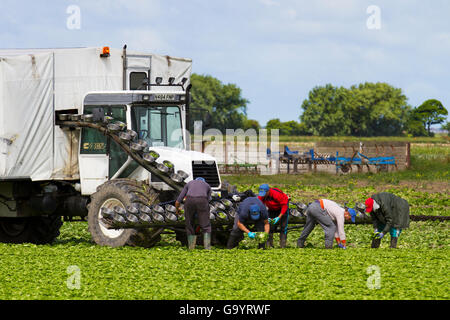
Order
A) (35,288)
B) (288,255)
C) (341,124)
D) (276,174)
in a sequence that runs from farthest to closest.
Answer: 1. (341,124)
2. (276,174)
3. (288,255)
4. (35,288)

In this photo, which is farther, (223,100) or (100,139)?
(223,100)

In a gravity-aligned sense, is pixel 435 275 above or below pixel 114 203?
below

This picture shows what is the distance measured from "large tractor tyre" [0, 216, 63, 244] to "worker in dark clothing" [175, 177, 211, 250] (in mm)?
4965

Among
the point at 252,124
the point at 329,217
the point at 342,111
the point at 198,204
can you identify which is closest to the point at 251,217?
the point at 198,204

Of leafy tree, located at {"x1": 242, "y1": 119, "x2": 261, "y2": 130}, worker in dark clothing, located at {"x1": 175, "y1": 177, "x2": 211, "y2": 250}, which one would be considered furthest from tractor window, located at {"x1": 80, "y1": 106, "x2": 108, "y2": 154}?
leafy tree, located at {"x1": 242, "y1": 119, "x2": 261, "y2": 130}

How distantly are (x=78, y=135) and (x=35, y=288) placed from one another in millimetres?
6212

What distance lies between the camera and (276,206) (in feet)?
49.9

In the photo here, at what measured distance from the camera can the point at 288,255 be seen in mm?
13906

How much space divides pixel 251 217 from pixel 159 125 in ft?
10.2

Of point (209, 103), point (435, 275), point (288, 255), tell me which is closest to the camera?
point (435, 275)

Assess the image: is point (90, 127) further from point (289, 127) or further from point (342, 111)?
point (289, 127)

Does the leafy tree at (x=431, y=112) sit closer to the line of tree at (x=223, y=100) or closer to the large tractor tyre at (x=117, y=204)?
the line of tree at (x=223, y=100)

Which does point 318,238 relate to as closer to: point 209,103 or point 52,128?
point 52,128

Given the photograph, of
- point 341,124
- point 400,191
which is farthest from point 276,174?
point 341,124
